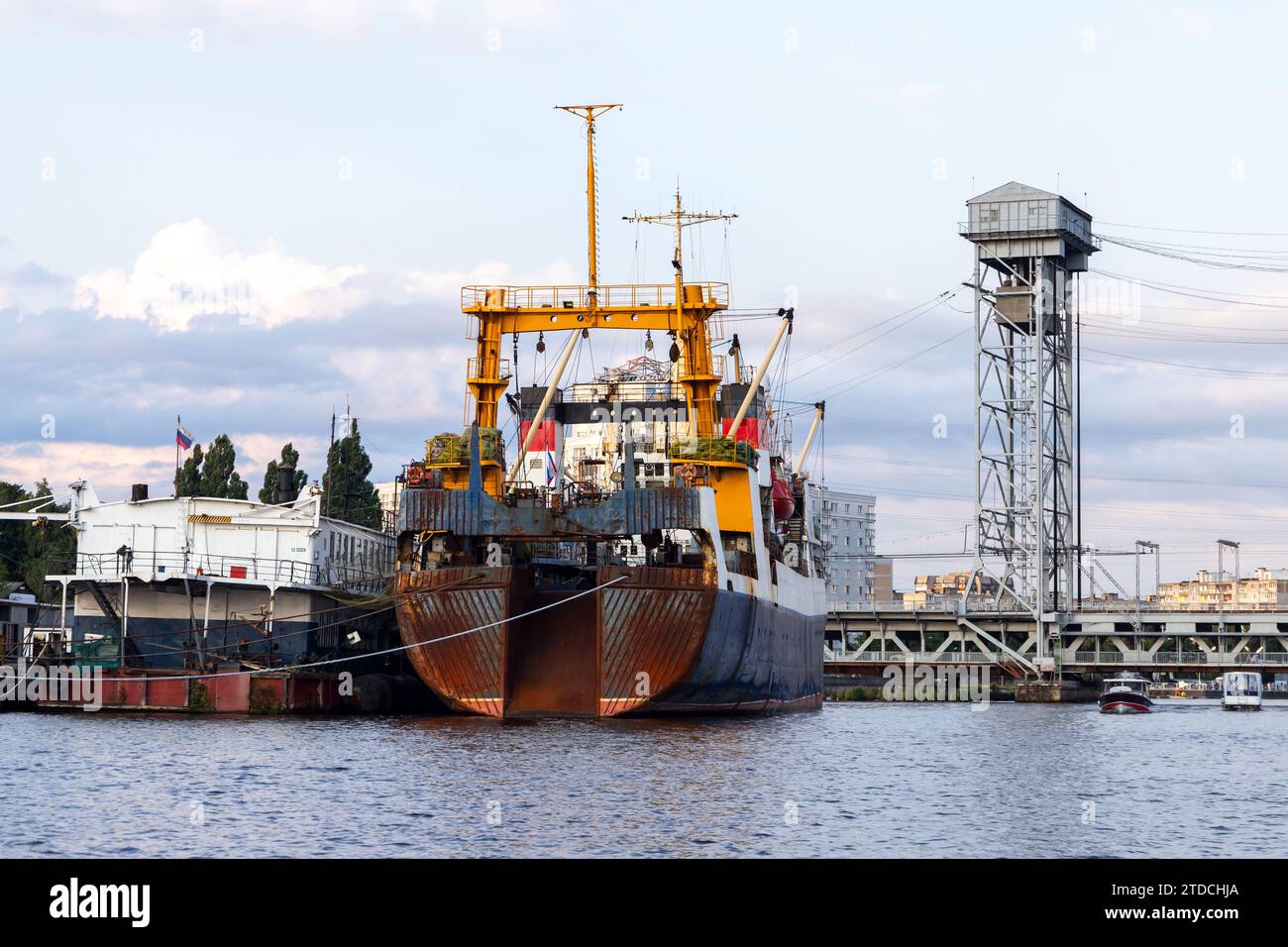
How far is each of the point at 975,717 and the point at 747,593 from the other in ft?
95.8

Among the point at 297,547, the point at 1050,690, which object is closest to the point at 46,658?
the point at 297,547

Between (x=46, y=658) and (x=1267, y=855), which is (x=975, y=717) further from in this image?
(x=1267, y=855)

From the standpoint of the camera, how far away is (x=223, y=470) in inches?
3895

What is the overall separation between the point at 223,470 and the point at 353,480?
837 centimetres

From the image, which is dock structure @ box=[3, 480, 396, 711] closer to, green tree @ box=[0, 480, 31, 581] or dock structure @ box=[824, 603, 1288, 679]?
green tree @ box=[0, 480, 31, 581]

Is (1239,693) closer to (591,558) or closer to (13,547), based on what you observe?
(591,558)

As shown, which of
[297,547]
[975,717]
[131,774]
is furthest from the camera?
[975,717]

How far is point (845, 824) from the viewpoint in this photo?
110 feet

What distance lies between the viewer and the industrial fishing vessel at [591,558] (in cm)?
5506

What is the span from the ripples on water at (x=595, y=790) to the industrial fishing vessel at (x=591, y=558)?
2210 millimetres

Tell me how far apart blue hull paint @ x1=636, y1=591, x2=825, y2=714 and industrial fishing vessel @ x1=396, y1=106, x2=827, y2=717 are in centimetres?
10

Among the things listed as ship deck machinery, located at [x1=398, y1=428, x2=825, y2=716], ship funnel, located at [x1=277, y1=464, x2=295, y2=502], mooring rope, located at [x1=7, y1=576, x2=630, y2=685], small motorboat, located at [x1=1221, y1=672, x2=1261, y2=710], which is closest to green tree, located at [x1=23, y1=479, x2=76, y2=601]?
ship funnel, located at [x1=277, y1=464, x2=295, y2=502]
